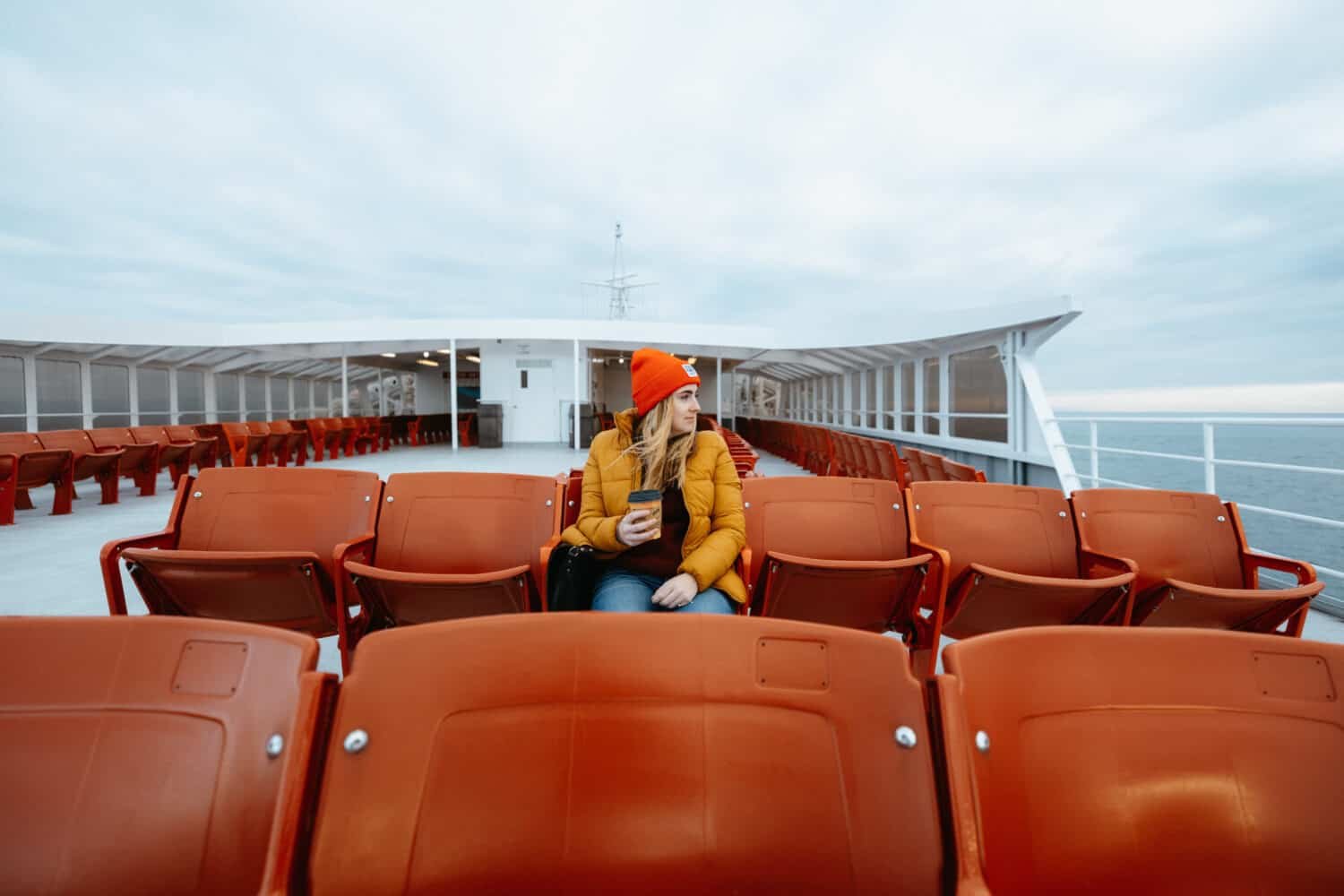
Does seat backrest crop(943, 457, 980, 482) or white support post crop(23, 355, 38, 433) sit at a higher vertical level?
white support post crop(23, 355, 38, 433)

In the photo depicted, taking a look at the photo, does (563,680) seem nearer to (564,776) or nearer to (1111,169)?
(564,776)

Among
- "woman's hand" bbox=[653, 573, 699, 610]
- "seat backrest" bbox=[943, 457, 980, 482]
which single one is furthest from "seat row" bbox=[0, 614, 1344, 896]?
"seat backrest" bbox=[943, 457, 980, 482]

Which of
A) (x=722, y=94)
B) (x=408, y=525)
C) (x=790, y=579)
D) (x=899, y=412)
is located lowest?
(x=790, y=579)

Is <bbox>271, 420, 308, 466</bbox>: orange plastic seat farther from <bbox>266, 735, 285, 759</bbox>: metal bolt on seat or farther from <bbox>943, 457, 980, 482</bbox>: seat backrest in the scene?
<bbox>266, 735, 285, 759</bbox>: metal bolt on seat

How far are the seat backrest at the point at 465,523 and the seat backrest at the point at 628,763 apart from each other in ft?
5.47

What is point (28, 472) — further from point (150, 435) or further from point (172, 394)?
point (172, 394)

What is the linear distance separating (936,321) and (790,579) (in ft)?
28.9

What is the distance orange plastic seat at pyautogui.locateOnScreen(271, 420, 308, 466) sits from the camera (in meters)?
11.4

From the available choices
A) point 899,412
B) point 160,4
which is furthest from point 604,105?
point 899,412

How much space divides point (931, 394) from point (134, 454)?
1317 centimetres

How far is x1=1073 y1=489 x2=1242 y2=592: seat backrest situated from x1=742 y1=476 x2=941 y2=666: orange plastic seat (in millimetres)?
860

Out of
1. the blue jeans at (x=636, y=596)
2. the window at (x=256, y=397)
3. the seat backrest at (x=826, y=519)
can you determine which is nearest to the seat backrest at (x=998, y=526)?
the seat backrest at (x=826, y=519)

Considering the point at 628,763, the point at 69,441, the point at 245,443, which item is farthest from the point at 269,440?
the point at 628,763

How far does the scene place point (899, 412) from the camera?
12.5m
